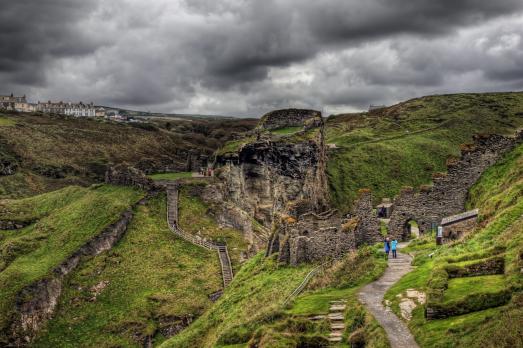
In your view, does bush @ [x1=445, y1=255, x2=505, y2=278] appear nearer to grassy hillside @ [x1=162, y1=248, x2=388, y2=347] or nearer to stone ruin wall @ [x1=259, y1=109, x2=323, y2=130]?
grassy hillside @ [x1=162, y1=248, x2=388, y2=347]

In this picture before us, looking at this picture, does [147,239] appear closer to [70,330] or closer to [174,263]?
[174,263]

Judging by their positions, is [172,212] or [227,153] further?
[227,153]

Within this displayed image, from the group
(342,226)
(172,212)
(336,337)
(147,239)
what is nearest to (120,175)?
(172,212)

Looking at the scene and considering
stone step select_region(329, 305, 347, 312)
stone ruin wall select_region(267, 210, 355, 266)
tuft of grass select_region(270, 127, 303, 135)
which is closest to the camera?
stone step select_region(329, 305, 347, 312)

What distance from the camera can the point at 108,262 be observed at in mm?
46281

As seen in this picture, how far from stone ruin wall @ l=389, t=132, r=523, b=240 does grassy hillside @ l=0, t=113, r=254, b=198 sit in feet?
146

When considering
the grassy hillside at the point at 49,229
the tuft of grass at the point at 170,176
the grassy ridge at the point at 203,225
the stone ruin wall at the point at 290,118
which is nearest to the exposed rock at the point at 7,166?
the grassy hillside at the point at 49,229

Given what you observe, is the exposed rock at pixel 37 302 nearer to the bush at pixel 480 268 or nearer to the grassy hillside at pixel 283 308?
the grassy hillside at pixel 283 308

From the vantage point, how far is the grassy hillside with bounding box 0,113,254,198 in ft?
351

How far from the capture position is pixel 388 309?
1705 cm

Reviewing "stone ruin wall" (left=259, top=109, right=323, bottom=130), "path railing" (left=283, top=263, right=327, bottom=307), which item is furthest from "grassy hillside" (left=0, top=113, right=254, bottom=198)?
"path railing" (left=283, top=263, right=327, bottom=307)

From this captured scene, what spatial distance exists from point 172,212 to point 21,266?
17.0 metres

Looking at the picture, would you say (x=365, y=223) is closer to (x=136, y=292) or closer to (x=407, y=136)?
(x=136, y=292)

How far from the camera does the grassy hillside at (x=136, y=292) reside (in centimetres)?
3806
